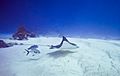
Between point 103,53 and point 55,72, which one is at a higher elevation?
point 103,53

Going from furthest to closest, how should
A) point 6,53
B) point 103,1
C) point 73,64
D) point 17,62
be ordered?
point 103,1
point 6,53
point 17,62
point 73,64

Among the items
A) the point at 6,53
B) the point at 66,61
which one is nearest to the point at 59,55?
the point at 66,61

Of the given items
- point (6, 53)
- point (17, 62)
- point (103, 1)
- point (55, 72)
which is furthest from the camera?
point (103, 1)

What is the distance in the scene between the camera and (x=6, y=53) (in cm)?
392

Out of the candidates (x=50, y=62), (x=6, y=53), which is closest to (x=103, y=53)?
(x=50, y=62)

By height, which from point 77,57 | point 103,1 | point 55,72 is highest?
point 103,1

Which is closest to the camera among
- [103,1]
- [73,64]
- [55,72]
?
[55,72]

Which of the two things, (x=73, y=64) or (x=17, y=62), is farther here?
(x=17, y=62)

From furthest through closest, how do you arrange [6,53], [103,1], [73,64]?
[103,1]
[6,53]
[73,64]

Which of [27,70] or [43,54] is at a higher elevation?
[43,54]

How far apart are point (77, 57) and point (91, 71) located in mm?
564

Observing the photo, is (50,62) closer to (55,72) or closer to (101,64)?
(55,72)

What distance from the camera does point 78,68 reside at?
9.84ft

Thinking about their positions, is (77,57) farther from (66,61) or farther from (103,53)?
(103,53)
